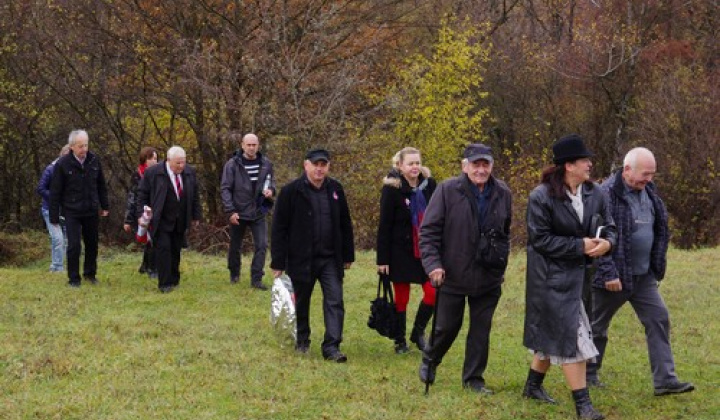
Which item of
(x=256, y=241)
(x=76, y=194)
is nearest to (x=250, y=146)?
(x=256, y=241)

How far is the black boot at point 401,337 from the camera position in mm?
9250

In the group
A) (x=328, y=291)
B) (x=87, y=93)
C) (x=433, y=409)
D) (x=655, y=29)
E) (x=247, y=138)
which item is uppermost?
(x=655, y=29)

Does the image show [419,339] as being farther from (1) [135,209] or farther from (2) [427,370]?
(1) [135,209]

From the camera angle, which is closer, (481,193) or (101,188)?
(481,193)

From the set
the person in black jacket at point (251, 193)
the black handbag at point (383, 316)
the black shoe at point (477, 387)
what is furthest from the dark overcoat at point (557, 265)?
the person in black jacket at point (251, 193)

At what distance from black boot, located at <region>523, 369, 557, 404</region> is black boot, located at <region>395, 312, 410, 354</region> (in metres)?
1.95

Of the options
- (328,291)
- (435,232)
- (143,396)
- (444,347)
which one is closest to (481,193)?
(435,232)

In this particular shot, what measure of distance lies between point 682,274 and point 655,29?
73.4 feet

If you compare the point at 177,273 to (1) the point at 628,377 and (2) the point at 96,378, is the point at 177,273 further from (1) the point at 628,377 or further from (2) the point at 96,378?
(1) the point at 628,377

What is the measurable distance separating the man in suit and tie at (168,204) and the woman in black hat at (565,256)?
6525 mm

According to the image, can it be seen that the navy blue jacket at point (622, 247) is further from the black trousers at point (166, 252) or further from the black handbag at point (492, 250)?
the black trousers at point (166, 252)

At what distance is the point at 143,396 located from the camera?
737cm

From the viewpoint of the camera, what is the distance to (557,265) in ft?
22.9

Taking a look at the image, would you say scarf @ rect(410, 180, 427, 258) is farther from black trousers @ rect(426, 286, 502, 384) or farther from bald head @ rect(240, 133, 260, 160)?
bald head @ rect(240, 133, 260, 160)
